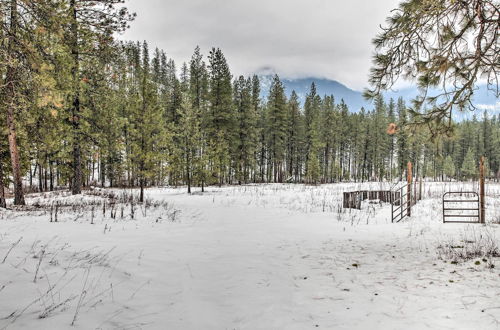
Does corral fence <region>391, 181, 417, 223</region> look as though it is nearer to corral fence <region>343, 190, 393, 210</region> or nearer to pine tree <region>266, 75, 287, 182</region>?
corral fence <region>343, 190, 393, 210</region>

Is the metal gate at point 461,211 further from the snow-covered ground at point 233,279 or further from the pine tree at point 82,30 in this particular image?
the pine tree at point 82,30

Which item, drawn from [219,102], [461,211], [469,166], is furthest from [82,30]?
[469,166]

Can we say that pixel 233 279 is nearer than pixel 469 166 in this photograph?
Yes

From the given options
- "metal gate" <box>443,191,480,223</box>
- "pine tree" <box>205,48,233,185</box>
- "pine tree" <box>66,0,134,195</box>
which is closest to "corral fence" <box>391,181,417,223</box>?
"metal gate" <box>443,191,480,223</box>

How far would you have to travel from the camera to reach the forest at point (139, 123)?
6.30 meters

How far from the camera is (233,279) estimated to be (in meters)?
4.89

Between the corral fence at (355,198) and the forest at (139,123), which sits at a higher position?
the forest at (139,123)

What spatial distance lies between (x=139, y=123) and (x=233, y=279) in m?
14.9

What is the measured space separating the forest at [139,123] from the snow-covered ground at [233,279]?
Answer: 2866 millimetres

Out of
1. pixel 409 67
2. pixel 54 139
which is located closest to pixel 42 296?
pixel 409 67

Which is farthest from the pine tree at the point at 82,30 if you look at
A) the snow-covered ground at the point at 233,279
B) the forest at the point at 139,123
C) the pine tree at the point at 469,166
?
the pine tree at the point at 469,166

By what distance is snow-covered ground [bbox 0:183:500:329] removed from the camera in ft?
10.9

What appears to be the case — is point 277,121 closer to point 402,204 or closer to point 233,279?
point 402,204

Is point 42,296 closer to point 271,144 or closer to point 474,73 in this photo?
point 474,73
